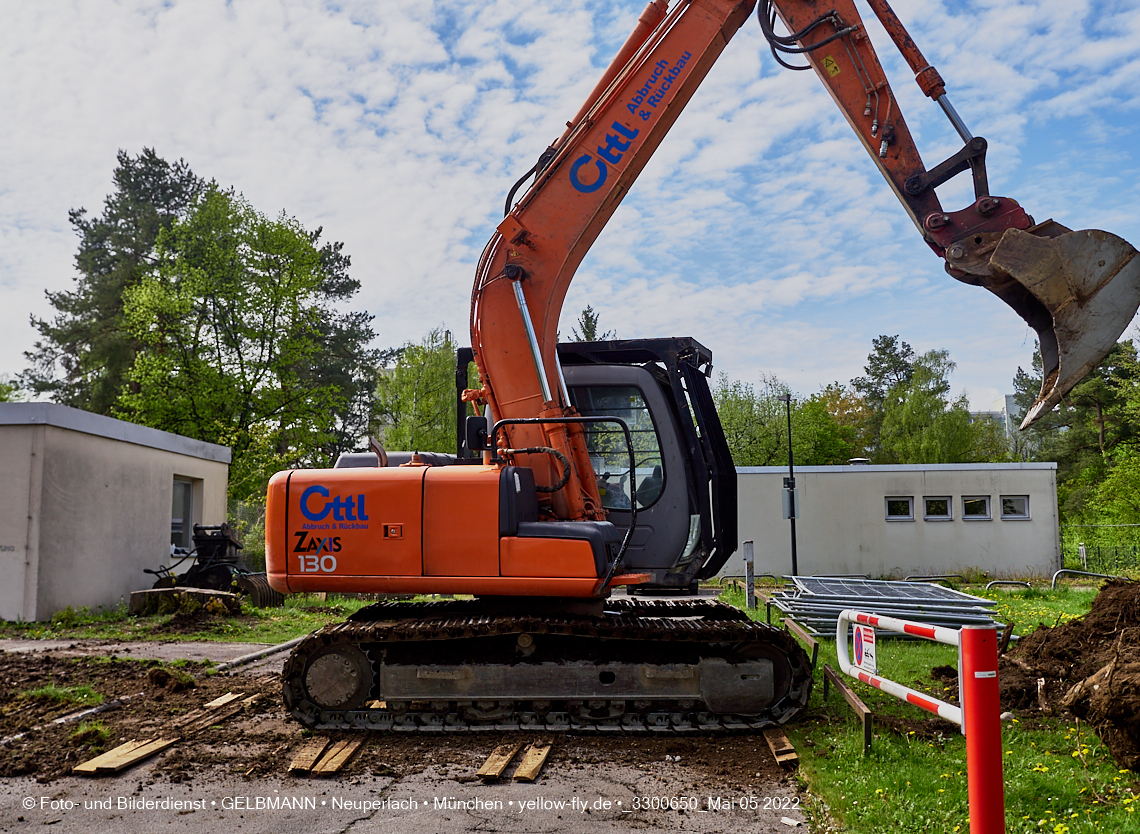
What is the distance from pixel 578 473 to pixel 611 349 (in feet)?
4.21

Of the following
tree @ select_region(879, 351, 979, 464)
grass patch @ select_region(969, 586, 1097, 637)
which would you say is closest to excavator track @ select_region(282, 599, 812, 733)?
grass patch @ select_region(969, 586, 1097, 637)

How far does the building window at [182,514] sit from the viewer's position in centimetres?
1769

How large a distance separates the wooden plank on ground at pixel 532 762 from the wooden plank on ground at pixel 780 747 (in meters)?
1.44

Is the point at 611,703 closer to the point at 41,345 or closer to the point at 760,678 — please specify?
the point at 760,678

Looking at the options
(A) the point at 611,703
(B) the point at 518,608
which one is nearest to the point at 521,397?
(B) the point at 518,608

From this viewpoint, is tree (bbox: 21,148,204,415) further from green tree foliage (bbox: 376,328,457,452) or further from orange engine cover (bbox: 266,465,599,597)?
orange engine cover (bbox: 266,465,599,597)

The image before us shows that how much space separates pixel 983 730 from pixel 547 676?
3432 millimetres

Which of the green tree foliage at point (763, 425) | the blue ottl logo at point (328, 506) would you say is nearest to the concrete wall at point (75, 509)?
the blue ottl logo at point (328, 506)

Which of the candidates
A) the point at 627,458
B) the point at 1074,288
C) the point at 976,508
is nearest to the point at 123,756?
the point at 627,458

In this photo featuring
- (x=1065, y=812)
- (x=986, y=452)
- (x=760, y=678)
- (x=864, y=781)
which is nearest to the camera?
(x=1065, y=812)

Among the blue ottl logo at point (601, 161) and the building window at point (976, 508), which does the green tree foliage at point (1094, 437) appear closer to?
the building window at point (976, 508)

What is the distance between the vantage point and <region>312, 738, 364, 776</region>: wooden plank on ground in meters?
5.05

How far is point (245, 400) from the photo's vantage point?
27.2 metres

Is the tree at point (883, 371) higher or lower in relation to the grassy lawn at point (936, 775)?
higher
